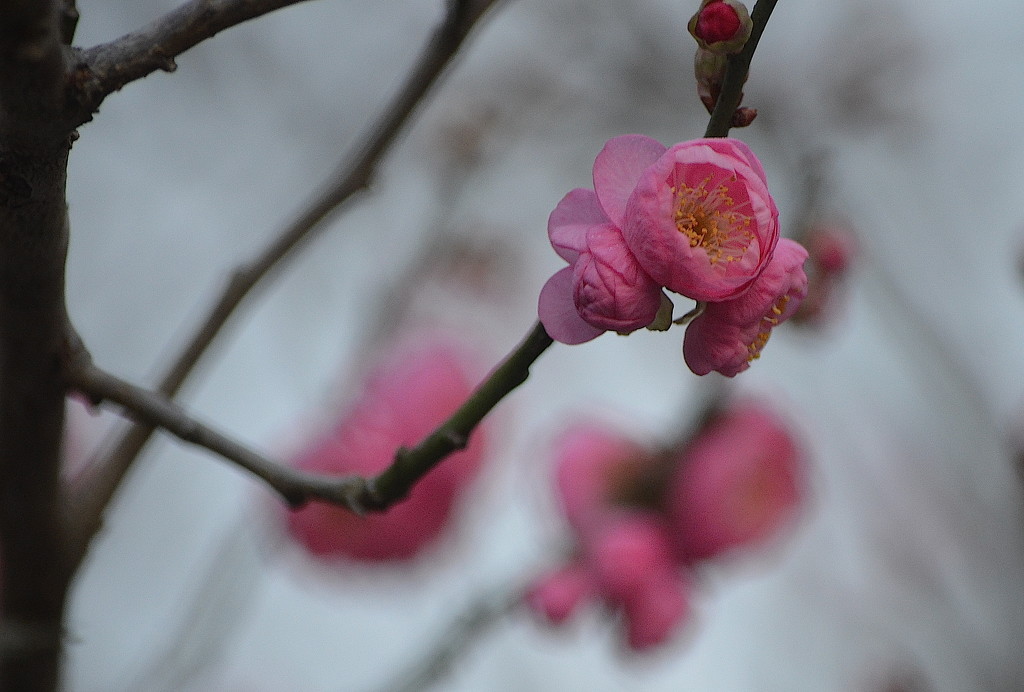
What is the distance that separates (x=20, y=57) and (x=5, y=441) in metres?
0.23

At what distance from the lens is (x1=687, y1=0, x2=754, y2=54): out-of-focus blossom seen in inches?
11.5

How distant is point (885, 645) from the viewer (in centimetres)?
115

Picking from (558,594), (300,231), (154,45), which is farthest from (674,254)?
(558,594)

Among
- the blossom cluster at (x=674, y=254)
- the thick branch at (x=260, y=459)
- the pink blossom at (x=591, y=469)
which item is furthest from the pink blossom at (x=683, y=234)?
the pink blossom at (x=591, y=469)

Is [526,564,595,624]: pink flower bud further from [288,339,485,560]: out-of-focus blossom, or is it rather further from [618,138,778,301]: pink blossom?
[618,138,778,301]: pink blossom

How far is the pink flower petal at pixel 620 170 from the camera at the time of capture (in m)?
0.30

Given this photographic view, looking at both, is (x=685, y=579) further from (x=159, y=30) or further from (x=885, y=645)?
(x=159, y=30)

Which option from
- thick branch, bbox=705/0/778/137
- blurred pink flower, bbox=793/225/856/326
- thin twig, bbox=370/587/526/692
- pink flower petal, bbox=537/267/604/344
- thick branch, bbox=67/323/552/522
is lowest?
thin twig, bbox=370/587/526/692

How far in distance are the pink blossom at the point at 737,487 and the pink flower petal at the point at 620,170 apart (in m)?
0.53

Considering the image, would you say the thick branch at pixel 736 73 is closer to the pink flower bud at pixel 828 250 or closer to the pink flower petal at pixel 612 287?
the pink flower petal at pixel 612 287

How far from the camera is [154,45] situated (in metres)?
0.29

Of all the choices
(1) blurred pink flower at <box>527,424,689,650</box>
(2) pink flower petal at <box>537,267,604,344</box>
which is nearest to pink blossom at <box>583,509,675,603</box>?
(1) blurred pink flower at <box>527,424,689,650</box>

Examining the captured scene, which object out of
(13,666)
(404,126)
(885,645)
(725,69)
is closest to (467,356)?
(404,126)

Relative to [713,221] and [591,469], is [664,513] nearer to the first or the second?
[591,469]
